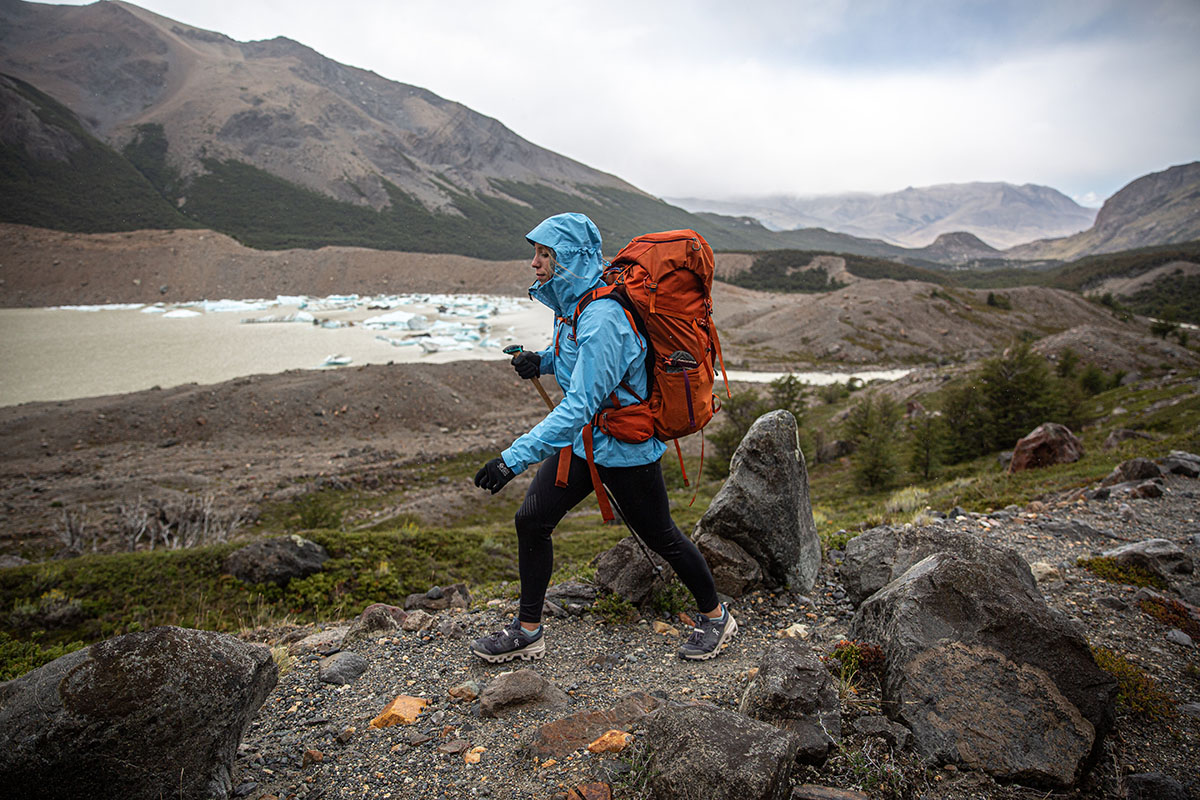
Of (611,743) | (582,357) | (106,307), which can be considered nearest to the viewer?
(611,743)

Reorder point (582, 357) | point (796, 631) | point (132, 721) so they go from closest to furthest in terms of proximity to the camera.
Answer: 1. point (132, 721)
2. point (582, 357)
3. point (796, 631)

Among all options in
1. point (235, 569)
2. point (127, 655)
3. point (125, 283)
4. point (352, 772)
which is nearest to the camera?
point (127, 655)

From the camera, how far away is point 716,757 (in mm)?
2223

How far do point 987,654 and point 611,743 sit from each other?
187 cm

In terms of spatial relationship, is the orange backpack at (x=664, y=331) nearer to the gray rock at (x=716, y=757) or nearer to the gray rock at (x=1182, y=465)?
the gray rock at (x=716, y=757)

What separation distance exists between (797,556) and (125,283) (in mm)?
68652

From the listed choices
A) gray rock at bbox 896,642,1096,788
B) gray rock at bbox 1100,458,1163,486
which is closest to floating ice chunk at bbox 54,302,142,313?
gray rock at bbox 896,642,1096,788

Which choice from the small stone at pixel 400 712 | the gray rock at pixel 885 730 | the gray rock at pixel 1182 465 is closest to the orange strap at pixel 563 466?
the small stone at pixel 400 712

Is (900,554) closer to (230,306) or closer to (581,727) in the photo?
(581,727)

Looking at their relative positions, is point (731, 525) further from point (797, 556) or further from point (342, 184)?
point (342, 184)

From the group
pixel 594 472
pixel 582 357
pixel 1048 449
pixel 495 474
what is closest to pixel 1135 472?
pixel 1048 449

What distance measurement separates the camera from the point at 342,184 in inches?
5561

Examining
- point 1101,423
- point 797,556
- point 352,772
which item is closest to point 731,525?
point 797,556

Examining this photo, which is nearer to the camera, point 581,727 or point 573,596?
point 581,727
